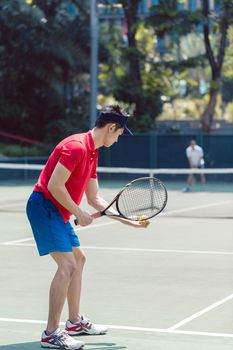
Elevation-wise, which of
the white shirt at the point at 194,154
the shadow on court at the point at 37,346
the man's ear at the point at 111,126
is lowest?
the white shirt at the point at 194,154

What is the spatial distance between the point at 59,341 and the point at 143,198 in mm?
1613

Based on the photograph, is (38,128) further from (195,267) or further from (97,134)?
(97,134)

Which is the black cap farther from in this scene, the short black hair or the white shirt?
the white shirt

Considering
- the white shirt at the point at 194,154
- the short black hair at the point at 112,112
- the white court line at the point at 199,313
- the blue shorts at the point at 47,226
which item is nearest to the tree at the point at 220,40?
the white shirt at the point at 194,154

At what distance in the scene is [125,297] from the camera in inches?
404

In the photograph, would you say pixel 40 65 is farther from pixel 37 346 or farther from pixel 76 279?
pixel 37 346

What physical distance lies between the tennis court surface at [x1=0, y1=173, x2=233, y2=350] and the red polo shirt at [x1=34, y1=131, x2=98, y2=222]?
3.89ft

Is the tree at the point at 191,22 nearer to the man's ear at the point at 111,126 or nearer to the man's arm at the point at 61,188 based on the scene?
the man's ear at the point at 111,126

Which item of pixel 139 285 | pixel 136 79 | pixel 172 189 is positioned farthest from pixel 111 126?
pixel 136 79

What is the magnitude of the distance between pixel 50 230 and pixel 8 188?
83.9 ft

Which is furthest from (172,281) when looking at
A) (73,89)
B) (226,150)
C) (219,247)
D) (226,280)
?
(73,89)

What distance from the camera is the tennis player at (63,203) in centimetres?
758

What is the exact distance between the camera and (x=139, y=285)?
11109 millimetres

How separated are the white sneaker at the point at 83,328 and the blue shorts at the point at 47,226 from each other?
2.40 ft
